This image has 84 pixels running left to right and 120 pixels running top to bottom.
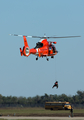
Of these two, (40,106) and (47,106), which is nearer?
(47,106)

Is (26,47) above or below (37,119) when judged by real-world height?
above

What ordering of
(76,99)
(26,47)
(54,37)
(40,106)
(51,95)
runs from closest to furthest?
(26,47)
(54,37)
(40,106)
(76,99)
(51,95)

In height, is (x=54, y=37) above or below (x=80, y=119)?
above

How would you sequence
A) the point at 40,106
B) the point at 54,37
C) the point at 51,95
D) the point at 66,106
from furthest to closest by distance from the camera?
the point at 51,95 → the point at 40,106 → the point at 66,106 → the point at 54,37

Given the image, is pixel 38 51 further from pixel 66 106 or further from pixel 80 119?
pixel 66 106

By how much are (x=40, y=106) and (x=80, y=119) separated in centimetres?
6309

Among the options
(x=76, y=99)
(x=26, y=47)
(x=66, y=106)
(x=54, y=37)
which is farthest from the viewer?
(x=76, y=99)

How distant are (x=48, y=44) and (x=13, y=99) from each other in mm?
111152

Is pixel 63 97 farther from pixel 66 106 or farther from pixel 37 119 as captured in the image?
pixel 37 119

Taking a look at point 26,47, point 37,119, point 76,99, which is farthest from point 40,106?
point 26,47

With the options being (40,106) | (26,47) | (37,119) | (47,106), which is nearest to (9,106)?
(40,106)

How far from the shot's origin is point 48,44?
71.6 metres

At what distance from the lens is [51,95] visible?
184m

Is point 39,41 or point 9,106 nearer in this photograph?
point 39,41
